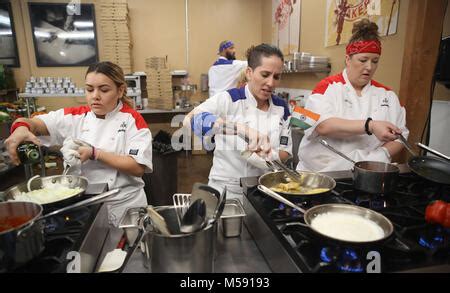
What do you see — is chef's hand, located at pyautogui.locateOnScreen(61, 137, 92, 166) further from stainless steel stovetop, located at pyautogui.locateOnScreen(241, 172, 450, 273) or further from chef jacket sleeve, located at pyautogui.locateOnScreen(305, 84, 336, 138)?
chef jacket sleeve, located at pyautogui.locateOnScreen(305, 84, 336, 138)

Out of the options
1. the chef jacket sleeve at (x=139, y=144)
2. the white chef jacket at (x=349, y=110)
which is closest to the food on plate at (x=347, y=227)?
the white chef jacket at (x=349, y=110)

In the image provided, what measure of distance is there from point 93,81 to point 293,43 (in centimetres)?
343

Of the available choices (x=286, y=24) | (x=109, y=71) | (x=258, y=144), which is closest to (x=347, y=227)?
(x=258, y=144)

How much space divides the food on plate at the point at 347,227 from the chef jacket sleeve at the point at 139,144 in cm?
102

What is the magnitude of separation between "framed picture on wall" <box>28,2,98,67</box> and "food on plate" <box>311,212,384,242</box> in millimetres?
5490

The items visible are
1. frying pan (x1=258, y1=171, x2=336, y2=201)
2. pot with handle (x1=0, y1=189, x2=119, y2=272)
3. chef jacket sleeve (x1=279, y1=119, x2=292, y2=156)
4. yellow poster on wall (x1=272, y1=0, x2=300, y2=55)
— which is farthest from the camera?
yellow poster on wall (x1=272, y1=0, x2=300, y2=55)

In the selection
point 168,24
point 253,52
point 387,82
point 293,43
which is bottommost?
point 387,82

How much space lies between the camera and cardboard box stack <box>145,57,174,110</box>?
15.5ft

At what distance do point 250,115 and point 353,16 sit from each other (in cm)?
187

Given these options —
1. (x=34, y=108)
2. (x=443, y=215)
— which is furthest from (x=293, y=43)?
(x=34, y=108)

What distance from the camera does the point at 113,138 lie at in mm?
1620

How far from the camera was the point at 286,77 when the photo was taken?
4.54m

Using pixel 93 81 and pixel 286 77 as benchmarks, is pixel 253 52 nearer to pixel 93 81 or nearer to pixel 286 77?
pixel 93 81

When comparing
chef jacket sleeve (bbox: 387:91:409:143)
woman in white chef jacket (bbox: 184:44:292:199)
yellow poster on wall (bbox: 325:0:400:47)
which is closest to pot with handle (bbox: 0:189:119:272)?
woman in white chef jacket (bbox: 184:44:292:199)
